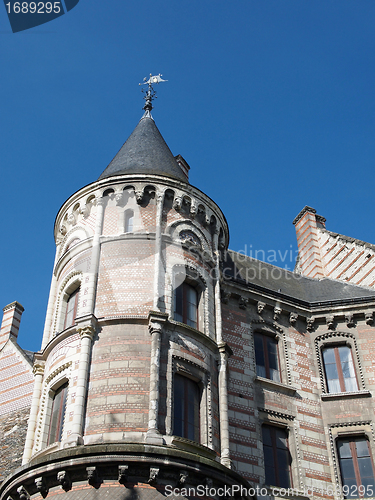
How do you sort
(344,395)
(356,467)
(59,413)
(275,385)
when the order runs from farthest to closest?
(344,395) → (275,385) → (356,467) → (59,413)

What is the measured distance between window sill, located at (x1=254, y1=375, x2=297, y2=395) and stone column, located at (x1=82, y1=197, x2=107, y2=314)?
5.56 meters

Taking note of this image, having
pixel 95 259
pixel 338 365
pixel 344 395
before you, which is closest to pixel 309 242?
pixel 338 365

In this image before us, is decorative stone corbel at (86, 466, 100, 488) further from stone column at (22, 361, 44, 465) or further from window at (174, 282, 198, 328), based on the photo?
window at (174, 282, 198, 328)

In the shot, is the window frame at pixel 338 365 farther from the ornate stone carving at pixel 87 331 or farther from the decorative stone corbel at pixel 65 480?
the decorative stone corbel at pixel 65 480

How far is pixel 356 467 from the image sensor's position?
17.0 meters

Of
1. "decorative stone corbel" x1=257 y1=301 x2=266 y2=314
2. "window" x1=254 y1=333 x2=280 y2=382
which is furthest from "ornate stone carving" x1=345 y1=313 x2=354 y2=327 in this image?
"decorative stone corbel" x1=257 y1=301 x2=266 y2=314

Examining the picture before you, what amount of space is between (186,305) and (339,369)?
235 inches

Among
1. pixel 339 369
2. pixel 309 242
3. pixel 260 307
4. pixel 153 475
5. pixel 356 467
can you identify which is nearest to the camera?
pixel 153 475

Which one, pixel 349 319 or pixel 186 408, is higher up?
pixel 349 319

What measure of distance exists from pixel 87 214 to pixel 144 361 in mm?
5772

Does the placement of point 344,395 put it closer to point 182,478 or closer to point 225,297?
point 225,297

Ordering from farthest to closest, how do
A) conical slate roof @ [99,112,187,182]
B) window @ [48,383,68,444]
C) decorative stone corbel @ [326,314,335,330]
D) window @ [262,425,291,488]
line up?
decorative stone corbel @ [326,314,335,330]
conical slate roof @ [99,112,187,182]
window @ [262,425,291,488]
window @ [48,383,68,444]

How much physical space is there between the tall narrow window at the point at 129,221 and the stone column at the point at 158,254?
0.76m

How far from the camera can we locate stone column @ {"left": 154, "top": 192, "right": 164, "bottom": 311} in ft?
51.6
